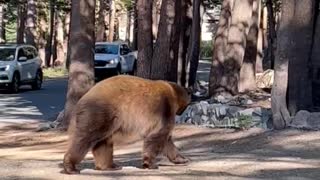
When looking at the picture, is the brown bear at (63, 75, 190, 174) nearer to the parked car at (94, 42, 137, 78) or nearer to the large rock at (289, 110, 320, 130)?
the large rock at (289, 110, 320, 130)

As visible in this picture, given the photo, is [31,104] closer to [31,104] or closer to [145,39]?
[31,104]

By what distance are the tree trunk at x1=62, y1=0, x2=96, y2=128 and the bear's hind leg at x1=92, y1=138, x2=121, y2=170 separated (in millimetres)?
8995

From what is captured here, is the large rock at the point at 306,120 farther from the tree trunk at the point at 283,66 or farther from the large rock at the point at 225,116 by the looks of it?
the large rock at the point at 225,116

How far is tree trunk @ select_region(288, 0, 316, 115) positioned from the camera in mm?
14328

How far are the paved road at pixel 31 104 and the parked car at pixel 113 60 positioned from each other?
3796mm

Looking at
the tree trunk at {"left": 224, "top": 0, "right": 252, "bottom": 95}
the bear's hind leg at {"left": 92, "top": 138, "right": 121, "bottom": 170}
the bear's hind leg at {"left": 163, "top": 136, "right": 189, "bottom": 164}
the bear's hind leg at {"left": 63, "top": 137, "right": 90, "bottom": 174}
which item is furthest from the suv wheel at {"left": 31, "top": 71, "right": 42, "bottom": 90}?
the bear's hind leg at {"left": 63, "top": 137, "right": 90, "bottom": 174}

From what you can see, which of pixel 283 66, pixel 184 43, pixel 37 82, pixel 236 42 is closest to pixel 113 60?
pixel 37 82

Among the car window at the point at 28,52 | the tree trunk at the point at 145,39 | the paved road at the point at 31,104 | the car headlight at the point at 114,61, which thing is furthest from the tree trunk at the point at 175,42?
the car headlight at the point at 114,61

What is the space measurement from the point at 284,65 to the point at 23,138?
270 inches

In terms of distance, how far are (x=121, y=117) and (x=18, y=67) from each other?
2349 centimetres

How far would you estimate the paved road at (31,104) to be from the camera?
22406mm

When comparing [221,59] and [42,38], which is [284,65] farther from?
[42,38]

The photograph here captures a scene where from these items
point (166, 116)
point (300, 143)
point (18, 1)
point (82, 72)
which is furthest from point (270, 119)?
point (18, 1)

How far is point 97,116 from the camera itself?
27.3 ft
